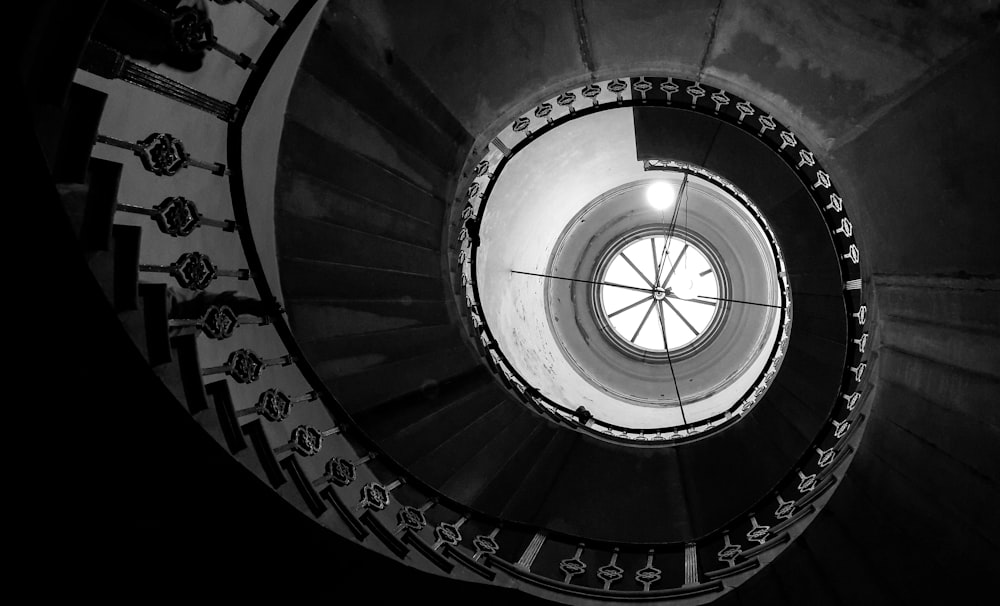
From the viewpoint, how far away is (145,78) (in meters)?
3.82

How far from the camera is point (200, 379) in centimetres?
359

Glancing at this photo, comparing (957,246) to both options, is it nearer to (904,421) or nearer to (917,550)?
(904,421)

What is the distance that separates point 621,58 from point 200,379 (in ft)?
15.2

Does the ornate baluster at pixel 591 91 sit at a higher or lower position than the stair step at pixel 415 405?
higher

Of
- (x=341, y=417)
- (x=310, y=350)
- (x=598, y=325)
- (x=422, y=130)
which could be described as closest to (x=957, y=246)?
(x=422, y=130)

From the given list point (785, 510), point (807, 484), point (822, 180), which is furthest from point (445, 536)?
point (822, 180)

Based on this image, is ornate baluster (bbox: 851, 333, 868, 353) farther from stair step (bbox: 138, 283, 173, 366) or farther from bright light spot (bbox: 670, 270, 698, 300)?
bright light spot (bbox: 670, 270, 698, 300)

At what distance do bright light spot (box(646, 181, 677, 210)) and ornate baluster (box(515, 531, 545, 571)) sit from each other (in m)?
6.20

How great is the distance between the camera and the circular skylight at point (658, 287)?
11.7m

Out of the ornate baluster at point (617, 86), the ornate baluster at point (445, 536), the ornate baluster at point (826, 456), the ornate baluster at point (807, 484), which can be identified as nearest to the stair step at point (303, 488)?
the ornate baluster at point (445, 536)

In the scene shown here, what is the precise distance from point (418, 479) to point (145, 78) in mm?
3724

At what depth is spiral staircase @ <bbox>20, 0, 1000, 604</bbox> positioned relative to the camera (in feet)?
11.6

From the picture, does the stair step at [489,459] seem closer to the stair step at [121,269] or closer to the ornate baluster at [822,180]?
the ornate baluster at [822,180]

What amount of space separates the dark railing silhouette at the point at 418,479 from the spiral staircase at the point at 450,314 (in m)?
0.03
